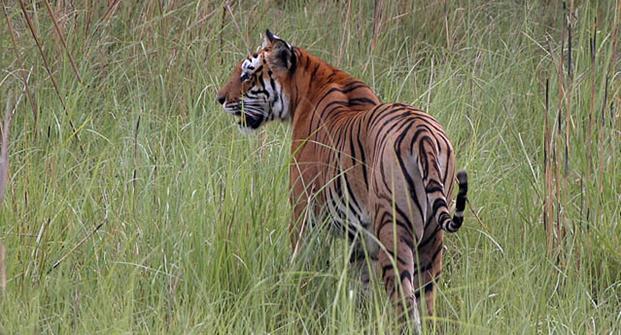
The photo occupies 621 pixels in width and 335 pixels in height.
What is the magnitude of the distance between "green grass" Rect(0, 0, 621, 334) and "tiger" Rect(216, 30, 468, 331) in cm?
11

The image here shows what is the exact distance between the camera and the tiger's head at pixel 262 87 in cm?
440

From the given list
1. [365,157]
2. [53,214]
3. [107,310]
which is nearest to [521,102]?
[365,157]

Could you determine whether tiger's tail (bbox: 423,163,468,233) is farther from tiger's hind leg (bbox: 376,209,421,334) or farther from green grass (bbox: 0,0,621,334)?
green grass (bbox: 0,0,621,334)

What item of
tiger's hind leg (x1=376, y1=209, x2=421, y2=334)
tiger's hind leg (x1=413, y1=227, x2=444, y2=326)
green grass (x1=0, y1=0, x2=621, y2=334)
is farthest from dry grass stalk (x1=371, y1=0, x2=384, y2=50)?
tiger's hind leg (x1=376, y1=209, x2=421, y2=334)

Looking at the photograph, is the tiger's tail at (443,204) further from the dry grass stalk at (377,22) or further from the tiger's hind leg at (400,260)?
the dry grass stalk at (377,22)

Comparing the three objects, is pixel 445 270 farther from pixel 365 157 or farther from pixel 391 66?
pixel 391 66

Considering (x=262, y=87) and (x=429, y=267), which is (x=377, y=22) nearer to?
(x=262, y=87)

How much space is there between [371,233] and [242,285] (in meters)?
0.42

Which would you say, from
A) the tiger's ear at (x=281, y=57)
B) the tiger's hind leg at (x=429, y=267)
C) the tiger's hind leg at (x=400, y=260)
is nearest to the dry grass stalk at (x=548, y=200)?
the tiger's hind leg at (x=429, y=267)

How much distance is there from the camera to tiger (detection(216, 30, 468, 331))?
133 inches

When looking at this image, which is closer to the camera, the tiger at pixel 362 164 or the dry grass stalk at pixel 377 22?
Answer: the tiger at pixel 362 164

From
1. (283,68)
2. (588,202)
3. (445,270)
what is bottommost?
(445,270)

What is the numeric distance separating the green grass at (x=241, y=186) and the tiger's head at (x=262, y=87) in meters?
0.13

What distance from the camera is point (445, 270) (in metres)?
4.05
